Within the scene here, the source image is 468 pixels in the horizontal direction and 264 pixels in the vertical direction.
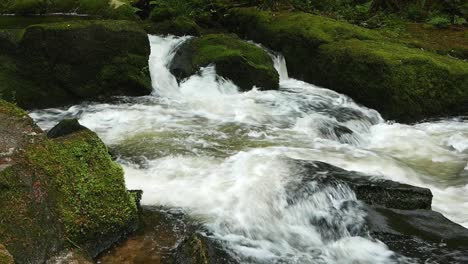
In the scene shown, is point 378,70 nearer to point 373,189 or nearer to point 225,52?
point 225,52

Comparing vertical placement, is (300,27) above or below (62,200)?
above

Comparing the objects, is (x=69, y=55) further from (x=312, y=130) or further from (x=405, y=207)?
(x=405, y=207)

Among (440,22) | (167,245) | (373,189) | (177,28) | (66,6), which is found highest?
(440,22)

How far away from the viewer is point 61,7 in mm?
20641

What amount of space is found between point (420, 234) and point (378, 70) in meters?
5.55

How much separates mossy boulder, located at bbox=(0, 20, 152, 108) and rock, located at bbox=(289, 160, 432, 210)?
5536mm

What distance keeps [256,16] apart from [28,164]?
10.7 m

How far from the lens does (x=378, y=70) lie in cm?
967

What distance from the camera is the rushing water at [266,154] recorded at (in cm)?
502

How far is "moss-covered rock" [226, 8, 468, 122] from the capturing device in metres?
9.53

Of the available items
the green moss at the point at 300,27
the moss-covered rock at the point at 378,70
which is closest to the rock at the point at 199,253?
the moss-covered rock at the point at 378,70

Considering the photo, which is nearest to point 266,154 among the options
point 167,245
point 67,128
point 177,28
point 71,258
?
point 167,245

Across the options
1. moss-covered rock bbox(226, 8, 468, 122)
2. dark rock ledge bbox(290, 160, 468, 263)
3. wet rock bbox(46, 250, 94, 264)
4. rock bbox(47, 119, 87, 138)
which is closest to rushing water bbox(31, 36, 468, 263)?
dark rock ledge bbox(290, 160, 468, 263)

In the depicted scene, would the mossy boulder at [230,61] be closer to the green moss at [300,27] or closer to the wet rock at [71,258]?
the green moss at [300,27]
